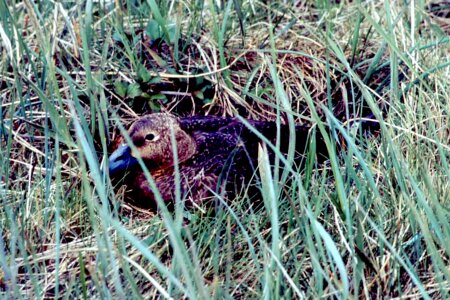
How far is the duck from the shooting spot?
299 centimetres

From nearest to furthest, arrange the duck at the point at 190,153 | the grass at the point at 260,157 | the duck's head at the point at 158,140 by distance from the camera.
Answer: the grass at the point at 260,157 < the duck at the point at 190,153 < the duck's head at the point at 158,140

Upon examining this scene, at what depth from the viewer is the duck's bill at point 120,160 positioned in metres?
3.02

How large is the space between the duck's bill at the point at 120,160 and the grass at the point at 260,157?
0.19 ft

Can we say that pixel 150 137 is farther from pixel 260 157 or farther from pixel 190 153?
pixel 260 157

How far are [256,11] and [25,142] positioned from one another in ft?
4.45

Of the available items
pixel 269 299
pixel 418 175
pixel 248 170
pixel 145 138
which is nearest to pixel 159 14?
pixel 145 138

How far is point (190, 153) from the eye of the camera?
10.5ft

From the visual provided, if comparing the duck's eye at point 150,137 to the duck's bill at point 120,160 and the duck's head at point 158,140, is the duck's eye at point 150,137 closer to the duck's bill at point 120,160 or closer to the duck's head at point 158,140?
the duck's head at point 158,140

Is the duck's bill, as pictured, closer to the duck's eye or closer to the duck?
the duck

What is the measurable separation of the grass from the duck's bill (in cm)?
6

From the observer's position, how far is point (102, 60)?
10.8 feet

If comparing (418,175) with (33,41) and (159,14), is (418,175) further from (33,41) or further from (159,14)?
(33,41)

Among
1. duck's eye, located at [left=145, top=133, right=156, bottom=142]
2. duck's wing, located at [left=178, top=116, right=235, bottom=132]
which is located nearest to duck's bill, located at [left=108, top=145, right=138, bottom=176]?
duck's eye, located at [left=145, top=133, right=156, bottom=142]

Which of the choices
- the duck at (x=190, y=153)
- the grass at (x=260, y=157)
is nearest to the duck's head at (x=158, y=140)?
the duck at (x=190, y=153)
